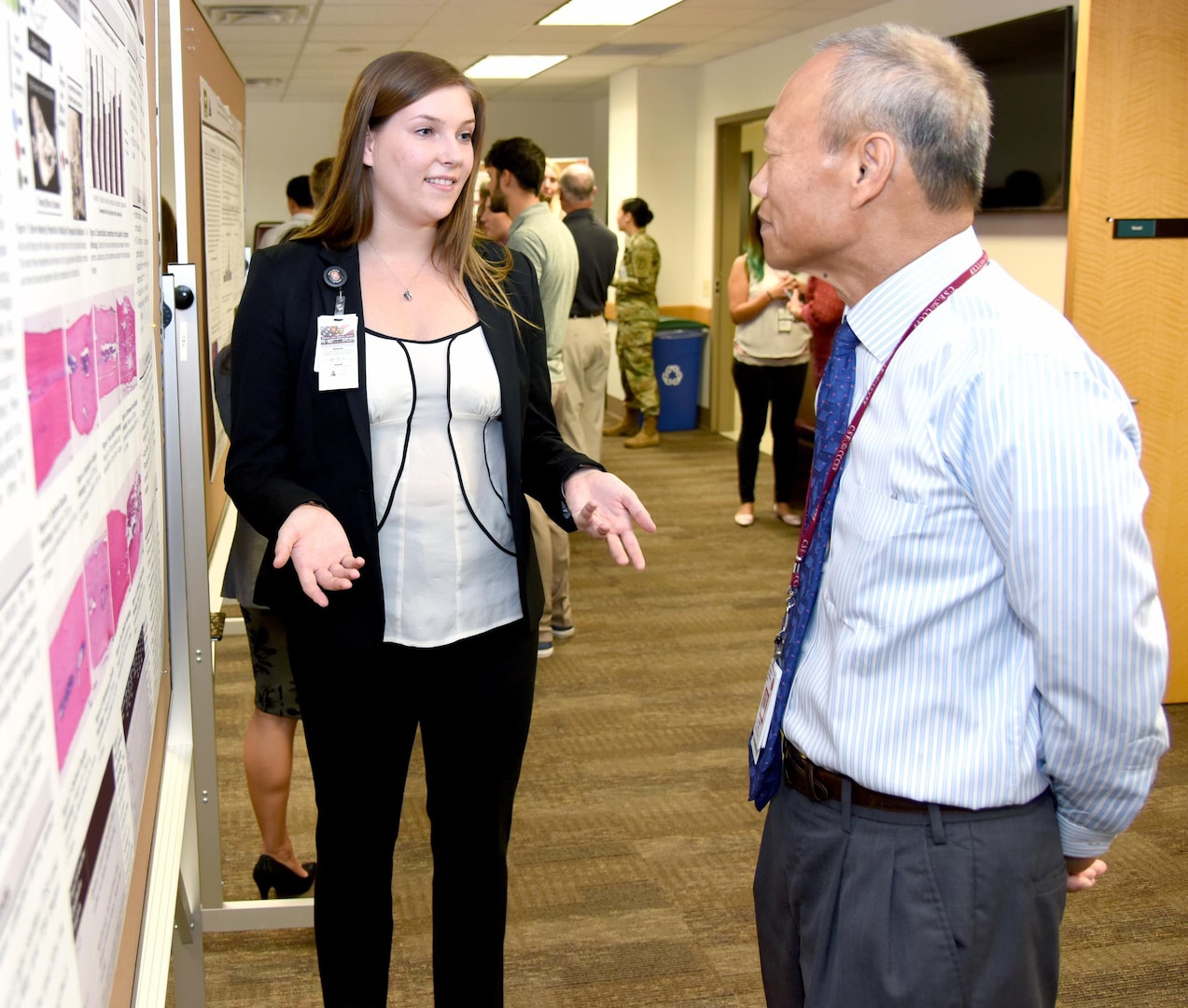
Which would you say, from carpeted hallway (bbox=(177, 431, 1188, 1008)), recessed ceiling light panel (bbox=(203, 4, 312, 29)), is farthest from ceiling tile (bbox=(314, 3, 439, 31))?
carpeted hallway (bbox=(177, 431, 1188, 1008))

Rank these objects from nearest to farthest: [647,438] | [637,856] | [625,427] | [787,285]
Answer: [637,856]
[787,285]
[647,438]
[625,427]

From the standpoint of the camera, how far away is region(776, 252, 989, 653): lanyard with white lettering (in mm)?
1177

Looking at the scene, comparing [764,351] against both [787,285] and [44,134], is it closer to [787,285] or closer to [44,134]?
[787,285]

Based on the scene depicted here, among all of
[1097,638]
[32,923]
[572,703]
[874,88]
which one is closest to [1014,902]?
[1097,638]

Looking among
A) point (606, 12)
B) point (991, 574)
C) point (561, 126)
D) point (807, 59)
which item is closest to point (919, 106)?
point (991, 574)

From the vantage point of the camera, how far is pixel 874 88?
3.77ft

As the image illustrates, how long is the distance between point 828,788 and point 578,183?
4339 millimetres

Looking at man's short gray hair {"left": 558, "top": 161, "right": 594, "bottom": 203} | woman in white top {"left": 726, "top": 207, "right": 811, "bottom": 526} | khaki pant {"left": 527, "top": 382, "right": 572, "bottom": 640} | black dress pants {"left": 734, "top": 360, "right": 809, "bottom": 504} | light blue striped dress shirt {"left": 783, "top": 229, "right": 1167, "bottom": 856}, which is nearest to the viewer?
light blue striped dress shirt {"left": 783, "top": 229, "right": 1167, "bottom": 856}

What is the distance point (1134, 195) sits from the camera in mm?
3340

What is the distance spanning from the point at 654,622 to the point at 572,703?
3.04ft

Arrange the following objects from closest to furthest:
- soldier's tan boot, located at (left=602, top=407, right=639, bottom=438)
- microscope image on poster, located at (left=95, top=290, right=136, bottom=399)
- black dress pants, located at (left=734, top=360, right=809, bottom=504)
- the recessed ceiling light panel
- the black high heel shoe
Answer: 1. microscope image on poster, located at (left=95, top=290, right=136, bottom=399)
2. the black high heel shoe
3. black dress pants, located at (left=734, top=360, right=809, bottom=504)
4. the recessed ceiling light panel
5. soldier's tan boot, located at (left=602, top=407, right=639, bottom=438)

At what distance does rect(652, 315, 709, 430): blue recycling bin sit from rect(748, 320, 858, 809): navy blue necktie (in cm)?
763

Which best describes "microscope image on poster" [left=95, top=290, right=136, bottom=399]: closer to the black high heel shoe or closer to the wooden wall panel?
the wooden wall panel

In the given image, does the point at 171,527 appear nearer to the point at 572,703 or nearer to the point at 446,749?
the point at 446,749
